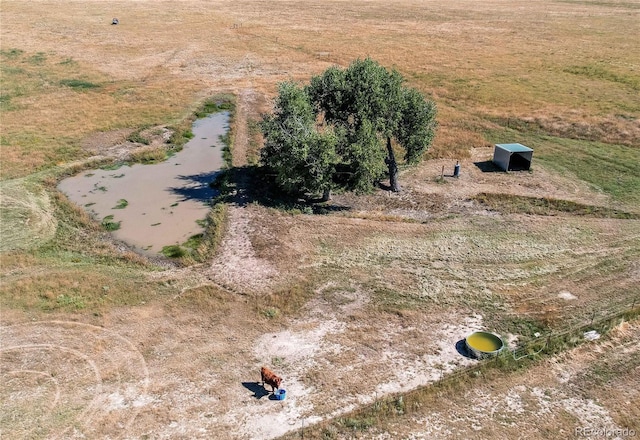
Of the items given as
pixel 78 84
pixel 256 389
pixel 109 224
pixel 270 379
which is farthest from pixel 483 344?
pixel 78 84

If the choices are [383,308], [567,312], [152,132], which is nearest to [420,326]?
[383,308]

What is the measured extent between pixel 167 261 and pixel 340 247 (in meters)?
9.83

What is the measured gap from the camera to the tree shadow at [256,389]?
19.1 m

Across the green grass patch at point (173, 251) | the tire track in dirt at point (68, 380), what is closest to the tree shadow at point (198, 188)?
the green grass patch at point (173, 251)

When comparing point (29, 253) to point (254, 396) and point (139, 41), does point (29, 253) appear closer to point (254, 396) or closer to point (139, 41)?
point (254, 396)

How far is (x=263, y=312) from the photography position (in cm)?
2372

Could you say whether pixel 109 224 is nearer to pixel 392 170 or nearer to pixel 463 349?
pixel 392 170

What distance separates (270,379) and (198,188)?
22.6 meters

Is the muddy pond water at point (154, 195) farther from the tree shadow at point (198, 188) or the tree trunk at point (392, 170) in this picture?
the tree trunk at point (392, 170)

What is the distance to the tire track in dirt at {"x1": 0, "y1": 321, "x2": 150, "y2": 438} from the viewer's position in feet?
58.5

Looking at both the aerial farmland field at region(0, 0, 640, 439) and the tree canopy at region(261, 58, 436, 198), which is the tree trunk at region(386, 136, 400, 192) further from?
the aerial farmland field at region(0, 0, 640, 439)

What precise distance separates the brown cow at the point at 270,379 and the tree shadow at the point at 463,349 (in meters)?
7.68

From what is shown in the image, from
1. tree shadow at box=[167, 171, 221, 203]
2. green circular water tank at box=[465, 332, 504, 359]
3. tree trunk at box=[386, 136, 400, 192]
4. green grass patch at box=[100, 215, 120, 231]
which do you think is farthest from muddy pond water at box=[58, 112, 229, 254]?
green circular water tank at box=[465, 332, 504, 359]

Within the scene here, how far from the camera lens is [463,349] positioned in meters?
21.3
